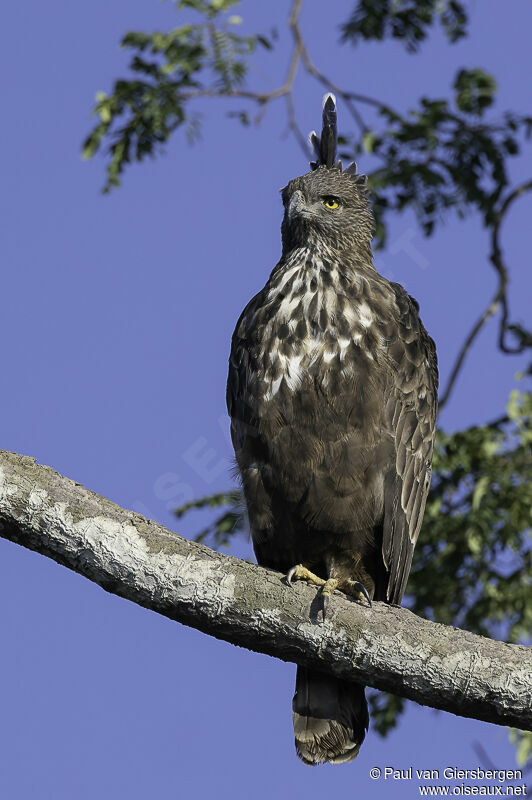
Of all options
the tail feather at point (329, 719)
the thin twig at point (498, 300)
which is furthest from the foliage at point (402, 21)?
the tail feather at point (329, 719)

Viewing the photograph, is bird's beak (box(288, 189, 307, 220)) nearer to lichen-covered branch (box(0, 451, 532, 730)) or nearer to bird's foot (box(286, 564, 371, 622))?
bird's foot (box(286, 564, 371, 622))

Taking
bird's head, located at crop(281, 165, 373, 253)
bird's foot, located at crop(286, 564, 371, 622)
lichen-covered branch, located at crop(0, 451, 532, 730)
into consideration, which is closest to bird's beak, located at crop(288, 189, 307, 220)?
bird's head, located at crop(281, 165, 373, 253)

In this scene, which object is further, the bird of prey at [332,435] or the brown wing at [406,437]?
the brown wing at [406,437]

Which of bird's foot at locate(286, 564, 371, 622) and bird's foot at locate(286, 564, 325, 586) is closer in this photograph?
bird's foot at locate(286, 564, 371, 622)

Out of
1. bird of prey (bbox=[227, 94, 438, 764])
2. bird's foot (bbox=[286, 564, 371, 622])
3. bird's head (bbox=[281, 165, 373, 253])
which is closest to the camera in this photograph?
bird's foot (bbox=[286, 564, 371, 622])

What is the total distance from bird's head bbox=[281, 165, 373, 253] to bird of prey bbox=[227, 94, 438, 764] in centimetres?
13

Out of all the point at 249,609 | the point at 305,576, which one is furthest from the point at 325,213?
the point at 249,609

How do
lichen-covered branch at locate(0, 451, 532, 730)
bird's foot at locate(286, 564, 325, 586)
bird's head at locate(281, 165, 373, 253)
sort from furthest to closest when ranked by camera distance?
bird's head at locate(281, 165, 373, 253)
bird's foot at locate(286, 564, 325, 586)
lichen-covered branch at locate(0, 451, 532, 730)

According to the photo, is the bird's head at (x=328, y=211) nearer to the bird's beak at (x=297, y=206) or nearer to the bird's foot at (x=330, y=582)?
the bird's beak at (x=297, y=206)

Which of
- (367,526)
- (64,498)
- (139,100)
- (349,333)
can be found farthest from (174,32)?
(64,498)

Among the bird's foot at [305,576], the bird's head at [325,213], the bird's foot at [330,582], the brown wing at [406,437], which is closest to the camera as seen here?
the bird's foot at [330,582]

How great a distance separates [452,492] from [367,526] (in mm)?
1755

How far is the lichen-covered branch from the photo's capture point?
351 cm

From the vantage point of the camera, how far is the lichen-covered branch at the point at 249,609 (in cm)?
351
